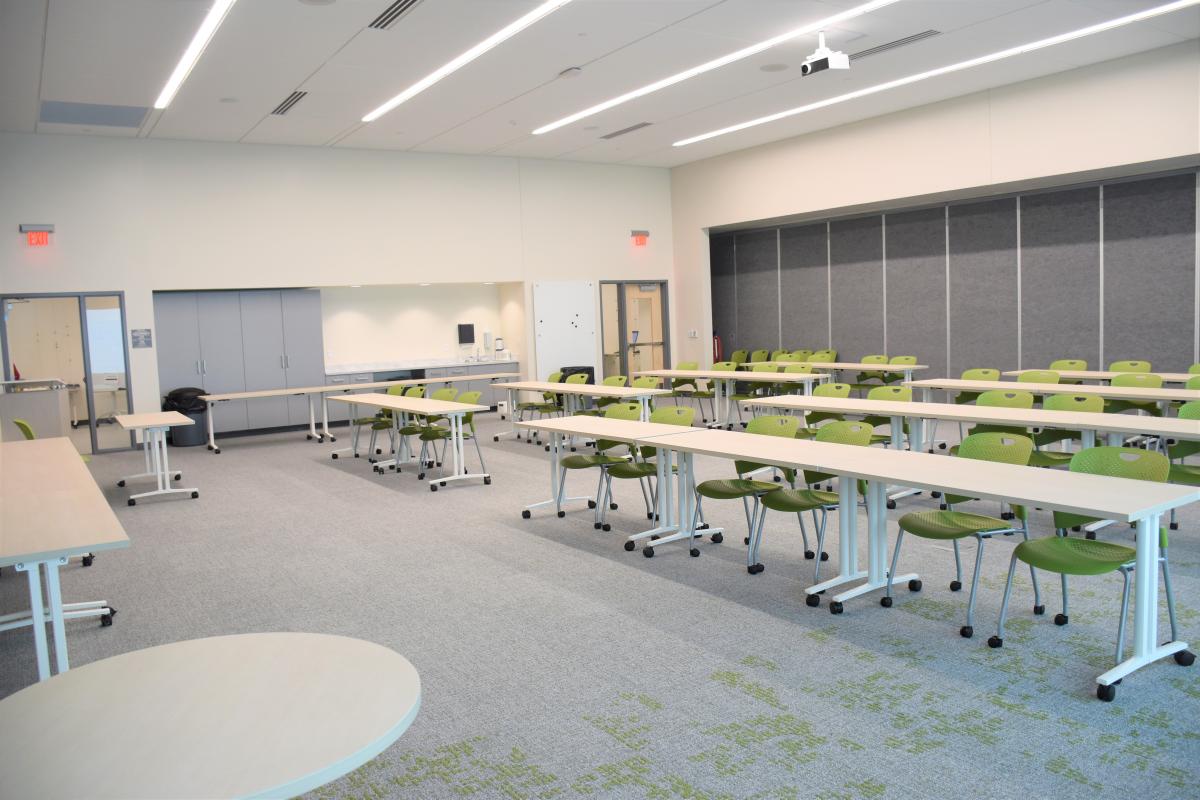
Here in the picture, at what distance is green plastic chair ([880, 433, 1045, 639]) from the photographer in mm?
4176

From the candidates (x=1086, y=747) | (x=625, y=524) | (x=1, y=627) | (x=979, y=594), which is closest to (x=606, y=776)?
(x=1086, y=747)

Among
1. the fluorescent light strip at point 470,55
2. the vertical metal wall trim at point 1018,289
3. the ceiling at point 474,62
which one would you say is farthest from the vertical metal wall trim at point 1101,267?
the fluorescent light strip at point 470,55

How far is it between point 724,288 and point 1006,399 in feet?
31.0

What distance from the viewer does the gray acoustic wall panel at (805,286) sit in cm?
1413

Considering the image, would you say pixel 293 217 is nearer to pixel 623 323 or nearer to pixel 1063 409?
pixel 623 323

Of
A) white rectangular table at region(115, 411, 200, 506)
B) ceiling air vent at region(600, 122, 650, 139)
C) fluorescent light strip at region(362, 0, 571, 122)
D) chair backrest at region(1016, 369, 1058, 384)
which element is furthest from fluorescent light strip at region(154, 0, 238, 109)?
chair backrest at region(1016, 369, 1058, 384)

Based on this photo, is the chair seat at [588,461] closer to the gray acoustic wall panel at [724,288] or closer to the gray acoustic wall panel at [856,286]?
the gray acoustic wall panel at [856,286]

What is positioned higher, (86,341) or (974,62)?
(974,62)

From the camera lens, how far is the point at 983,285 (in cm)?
1188

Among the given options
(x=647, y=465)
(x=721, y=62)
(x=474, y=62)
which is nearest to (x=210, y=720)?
(x=647, y=465)

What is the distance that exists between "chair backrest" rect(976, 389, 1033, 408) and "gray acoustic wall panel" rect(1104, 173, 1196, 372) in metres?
4.47

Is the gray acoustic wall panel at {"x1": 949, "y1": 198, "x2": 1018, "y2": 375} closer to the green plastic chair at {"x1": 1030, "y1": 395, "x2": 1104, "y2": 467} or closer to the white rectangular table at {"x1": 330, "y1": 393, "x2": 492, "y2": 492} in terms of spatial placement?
the green plastic chair at {"x1": 1030, "y1": 395, "x2": 1104, "y2": 467}

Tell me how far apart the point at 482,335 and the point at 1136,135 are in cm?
996

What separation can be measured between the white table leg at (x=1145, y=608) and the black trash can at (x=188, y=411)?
11110 millimetres
